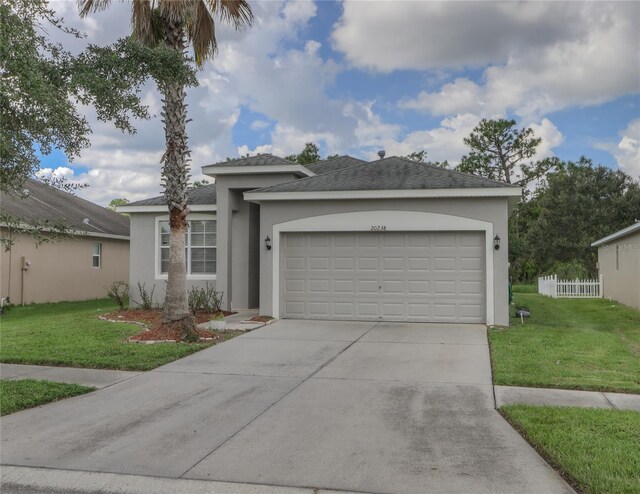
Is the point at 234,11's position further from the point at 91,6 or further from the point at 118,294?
the point at 118,294

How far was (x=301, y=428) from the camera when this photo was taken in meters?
5.05

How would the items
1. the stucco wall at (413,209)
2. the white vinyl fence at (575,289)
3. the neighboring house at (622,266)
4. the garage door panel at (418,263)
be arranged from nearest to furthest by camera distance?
the stucco wall at (413,209) < the garage door panel at (418,263) < the neighboring house at (622,266) < the white vinyl fence at (575,289)

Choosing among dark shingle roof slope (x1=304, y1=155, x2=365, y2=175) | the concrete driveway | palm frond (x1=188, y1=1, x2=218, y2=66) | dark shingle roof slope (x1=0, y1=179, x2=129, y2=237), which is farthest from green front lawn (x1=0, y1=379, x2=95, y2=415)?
dark shingle roof slope (x1=304, y1=155, x2=365, y2=175)

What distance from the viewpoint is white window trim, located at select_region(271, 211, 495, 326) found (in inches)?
464

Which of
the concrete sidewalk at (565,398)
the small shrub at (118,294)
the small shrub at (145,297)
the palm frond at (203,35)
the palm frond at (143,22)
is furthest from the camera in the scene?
the small shrub at (145,297)

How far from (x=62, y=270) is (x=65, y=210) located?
11.0 feet

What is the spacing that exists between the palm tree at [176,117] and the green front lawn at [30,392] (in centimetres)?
363

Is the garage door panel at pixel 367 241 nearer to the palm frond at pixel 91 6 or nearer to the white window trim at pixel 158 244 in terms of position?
the white window trim at pixel 158 244

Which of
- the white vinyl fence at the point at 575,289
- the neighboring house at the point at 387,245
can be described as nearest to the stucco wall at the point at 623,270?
the white vinyl fence at the point at 575,289

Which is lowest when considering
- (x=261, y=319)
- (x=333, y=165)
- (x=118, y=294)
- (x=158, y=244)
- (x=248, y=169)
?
(x=261, y=319)

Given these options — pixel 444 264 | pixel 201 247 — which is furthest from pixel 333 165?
pixel 444 264

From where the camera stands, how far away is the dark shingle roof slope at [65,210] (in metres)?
18.6

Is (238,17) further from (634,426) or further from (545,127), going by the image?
(545,127)

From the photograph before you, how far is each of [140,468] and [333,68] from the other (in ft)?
51.6
